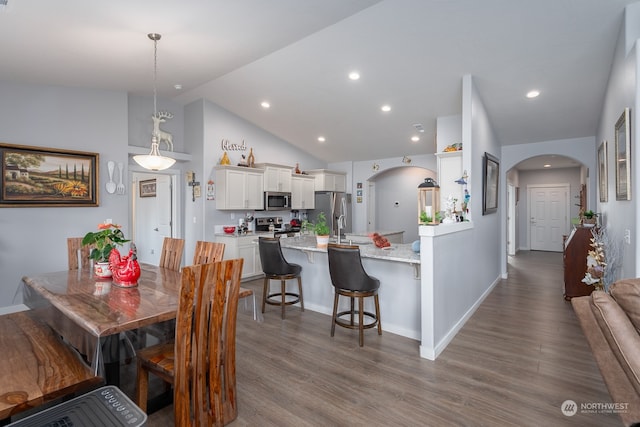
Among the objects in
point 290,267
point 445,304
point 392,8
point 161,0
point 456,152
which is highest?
point 392,8

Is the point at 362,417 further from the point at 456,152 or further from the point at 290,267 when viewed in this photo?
the point at 456,152

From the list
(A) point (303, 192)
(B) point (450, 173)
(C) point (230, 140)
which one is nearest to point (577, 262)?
(B) point (450, 173)

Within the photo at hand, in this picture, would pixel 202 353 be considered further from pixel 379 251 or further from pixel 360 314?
pixel 379 251

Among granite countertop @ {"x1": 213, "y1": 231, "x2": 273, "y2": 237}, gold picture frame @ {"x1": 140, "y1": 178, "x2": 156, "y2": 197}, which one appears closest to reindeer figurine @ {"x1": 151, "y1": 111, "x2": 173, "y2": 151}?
gold picture frame @ {"x1": 140, "y1": 178, "x2": 156, "y2": 197}

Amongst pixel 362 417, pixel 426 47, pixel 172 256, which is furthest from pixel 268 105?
pixel 362 417

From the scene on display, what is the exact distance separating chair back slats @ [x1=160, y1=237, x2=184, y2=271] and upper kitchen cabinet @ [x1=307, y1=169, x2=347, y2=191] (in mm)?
4389

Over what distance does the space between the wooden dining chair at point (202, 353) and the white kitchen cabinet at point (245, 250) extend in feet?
11.6

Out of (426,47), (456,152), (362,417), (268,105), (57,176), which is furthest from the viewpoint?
(268,105)

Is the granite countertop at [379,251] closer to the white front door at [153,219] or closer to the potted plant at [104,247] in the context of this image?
the potted plant at [104,247]

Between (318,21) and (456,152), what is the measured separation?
8.71 ft

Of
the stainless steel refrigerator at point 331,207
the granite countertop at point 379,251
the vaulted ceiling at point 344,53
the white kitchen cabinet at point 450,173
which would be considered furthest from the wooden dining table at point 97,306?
the stainless steel refrigerator at point 331,207

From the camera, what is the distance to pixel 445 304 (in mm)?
3160

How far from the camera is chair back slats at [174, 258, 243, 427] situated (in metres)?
1.69

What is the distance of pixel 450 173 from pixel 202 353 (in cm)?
427
